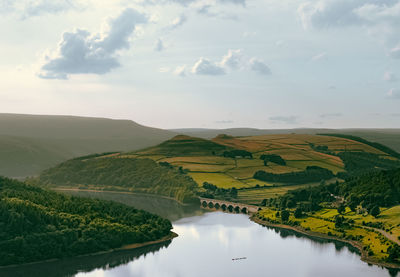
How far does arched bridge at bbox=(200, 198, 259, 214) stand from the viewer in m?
163

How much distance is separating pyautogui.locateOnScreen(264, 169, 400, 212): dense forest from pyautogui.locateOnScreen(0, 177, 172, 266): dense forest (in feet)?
157

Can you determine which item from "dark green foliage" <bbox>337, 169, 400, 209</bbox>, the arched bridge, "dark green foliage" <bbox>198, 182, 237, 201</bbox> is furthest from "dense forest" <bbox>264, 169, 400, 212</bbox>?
"dark green foliage" <bbox>198, 182, 237, 201</bbox>

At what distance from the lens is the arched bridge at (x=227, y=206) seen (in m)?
163

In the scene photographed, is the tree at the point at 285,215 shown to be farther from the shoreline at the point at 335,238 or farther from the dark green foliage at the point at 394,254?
the dark green foliage at the point at 394,254

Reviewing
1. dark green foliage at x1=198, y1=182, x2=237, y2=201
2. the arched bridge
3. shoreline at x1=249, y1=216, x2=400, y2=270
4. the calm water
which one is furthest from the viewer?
dark green foliage at x1=198, y1=182, x2=237, y2=201

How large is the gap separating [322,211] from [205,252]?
4508cm

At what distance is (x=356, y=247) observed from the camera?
114 metres

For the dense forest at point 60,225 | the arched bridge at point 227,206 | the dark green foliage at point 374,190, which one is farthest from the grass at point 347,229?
the dense forest at point 60,225

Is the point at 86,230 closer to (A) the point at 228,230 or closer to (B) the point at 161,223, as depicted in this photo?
(B) the point at 161,223

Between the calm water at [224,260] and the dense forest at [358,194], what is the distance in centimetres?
2492

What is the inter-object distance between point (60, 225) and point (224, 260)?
35.2 m

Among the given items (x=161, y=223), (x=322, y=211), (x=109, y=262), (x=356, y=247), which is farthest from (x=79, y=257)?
(x=322, y=211)

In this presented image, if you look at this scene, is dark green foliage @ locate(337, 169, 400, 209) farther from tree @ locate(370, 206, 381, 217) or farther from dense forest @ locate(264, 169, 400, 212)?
tree @ locate(370, 206, 381, 217)

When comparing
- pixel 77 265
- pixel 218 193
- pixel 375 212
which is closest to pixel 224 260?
pixel 77 265
